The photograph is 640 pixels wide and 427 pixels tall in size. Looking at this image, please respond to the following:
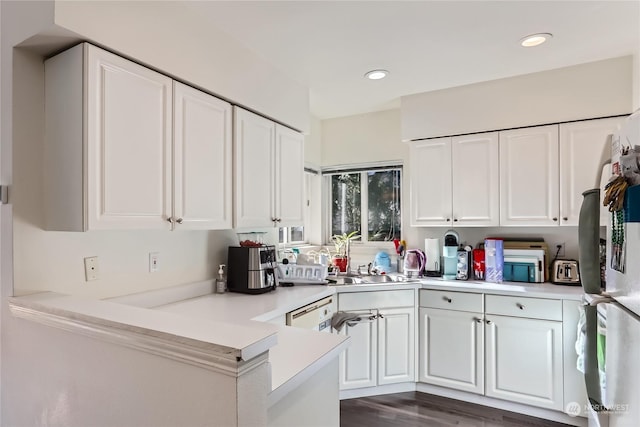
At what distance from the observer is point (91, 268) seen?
62.7 inches

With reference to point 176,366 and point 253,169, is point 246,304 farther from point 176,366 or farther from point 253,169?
point 176,366

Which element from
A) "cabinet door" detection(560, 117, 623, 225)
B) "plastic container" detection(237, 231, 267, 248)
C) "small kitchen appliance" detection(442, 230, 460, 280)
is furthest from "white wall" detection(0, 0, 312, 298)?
"cabinet door" detection(560, 117, 623, 225)

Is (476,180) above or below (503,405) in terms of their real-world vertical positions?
above

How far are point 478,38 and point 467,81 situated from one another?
697mm

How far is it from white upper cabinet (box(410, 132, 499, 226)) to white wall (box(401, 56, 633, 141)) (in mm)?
A: 111

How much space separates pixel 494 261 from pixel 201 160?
2.30m

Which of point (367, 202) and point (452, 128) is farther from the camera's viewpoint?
point (367, 202)

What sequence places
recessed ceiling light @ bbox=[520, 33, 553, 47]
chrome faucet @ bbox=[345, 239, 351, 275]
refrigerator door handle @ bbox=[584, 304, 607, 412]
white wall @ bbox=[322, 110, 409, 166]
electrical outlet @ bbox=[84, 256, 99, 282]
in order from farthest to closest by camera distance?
white wall @ bbox=[322, 110, 409, 166] < chrome faucet @ bbox=[345, 239, 351, 275] < recessed ceiling light @ bbox=[520, 33, 553, 47] < electrical outlet @ bbox=[84, 256, 99, 282] < refrigerator door handle @ bbox=[584, 304, 607, 412]

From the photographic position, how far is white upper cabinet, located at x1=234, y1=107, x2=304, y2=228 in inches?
84.0

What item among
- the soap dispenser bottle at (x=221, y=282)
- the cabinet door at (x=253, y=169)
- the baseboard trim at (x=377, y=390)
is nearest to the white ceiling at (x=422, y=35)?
the cabinet door at (x=253, y=169)

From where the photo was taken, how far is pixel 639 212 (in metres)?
0.97

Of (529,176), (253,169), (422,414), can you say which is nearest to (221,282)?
(253,169)

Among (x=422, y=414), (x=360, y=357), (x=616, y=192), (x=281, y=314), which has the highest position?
→ (x=616, y=192)

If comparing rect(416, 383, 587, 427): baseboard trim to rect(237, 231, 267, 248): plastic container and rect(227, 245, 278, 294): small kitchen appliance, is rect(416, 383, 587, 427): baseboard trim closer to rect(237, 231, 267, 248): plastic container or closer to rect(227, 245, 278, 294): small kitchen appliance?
rect(227, 245, 278, 294): small kitchen appliance
